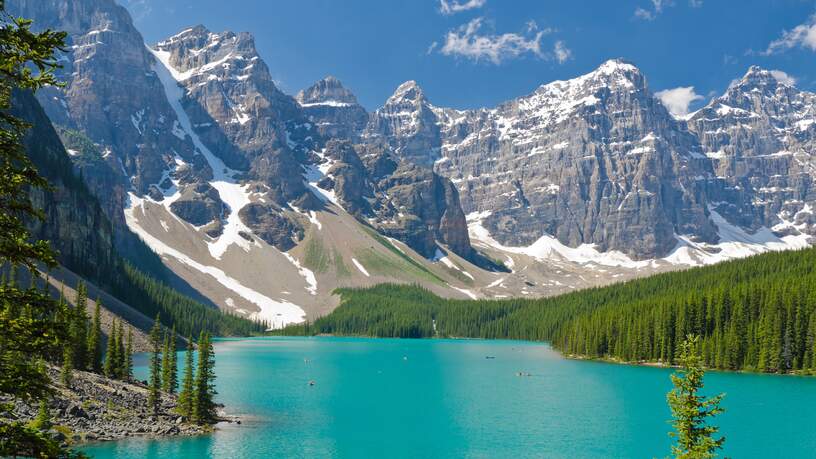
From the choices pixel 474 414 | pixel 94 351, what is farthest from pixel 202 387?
pixel 474 414

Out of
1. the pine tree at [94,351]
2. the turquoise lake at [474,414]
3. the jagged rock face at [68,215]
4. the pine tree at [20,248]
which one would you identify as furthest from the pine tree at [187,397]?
the jagged rock face at [68,215]

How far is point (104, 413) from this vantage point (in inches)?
2290

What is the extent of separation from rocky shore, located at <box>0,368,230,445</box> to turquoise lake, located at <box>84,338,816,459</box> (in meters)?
1.92

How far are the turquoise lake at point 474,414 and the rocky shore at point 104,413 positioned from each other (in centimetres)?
192

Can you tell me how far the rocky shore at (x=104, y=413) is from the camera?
2088 inches

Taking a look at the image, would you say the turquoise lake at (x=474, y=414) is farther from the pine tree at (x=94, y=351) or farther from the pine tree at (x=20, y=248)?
the pine tree at (x=20, y=248)

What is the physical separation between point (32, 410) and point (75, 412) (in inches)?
223

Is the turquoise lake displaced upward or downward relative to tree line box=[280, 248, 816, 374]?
downward

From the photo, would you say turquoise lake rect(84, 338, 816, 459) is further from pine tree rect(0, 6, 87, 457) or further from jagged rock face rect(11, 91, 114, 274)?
jagged rock face rect(11, 91, 114, 274)

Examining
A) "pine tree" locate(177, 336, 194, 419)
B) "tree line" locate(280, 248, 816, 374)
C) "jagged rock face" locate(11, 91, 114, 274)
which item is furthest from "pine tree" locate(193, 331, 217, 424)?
"jagged rock face" locate(11, 91, 114, 274)

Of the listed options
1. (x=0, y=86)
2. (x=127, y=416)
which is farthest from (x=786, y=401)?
(x=0, y=86)

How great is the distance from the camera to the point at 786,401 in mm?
83938

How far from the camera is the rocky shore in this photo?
5303 centimetres

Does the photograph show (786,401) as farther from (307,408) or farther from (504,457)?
(307,408)
